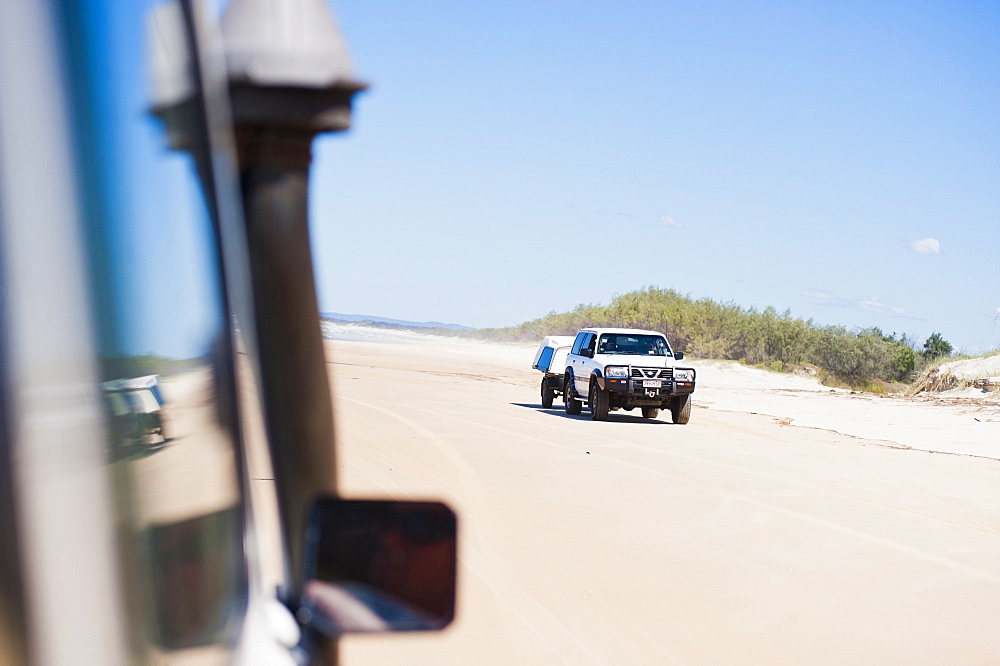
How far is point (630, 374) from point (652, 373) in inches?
16.2

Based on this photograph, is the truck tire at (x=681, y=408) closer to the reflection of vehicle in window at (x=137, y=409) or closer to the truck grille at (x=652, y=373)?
the truck grille at (x=652, y=373)

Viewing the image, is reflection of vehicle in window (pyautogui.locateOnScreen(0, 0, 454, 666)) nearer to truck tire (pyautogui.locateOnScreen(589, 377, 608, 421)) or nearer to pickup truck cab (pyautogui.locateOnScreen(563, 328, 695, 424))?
pickup truck cab (pyautogui.locateOnScreen(563, 328, 695, 424))

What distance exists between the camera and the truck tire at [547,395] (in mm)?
20519

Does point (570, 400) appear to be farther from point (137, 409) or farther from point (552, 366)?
point (137, 409)

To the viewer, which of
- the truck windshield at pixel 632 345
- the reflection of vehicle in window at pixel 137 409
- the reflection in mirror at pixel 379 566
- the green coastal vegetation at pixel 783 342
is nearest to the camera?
the reflection of vehicle in window at pixel 137 409

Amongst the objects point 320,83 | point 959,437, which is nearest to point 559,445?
point 959,437

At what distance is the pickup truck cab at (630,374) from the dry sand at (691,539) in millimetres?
526

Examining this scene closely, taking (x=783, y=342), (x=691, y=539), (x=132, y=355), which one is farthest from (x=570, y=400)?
(x=783, y=342)

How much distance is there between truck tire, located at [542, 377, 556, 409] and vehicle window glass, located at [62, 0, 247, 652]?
62.0 ft

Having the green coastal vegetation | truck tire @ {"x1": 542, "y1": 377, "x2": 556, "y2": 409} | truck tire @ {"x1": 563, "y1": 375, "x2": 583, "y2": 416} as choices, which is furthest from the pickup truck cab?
the green coastal vegetation

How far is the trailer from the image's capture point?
20.3m

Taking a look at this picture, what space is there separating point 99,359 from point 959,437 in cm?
1926

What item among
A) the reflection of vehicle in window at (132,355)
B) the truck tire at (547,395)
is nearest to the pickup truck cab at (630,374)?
the truck tire at (547,395)

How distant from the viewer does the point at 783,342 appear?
1897 inches
